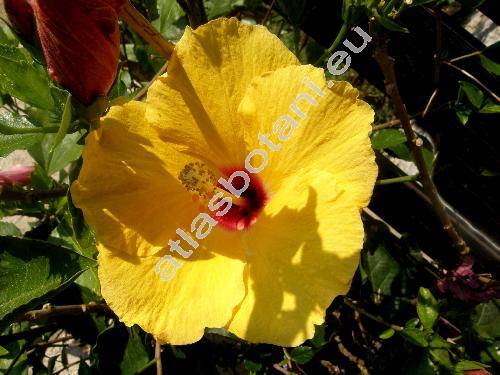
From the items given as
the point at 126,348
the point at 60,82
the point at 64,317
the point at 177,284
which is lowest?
the point at 64,317

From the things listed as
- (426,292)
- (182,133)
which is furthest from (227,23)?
(426,292)

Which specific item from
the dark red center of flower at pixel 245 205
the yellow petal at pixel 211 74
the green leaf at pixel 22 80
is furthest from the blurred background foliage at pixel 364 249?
the dark red center of flower at pixel 245 205

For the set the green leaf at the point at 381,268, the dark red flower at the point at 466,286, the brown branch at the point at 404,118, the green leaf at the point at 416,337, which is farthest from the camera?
the green leaf at the point at 381,268

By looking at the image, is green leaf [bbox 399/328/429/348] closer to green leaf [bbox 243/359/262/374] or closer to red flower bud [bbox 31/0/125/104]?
green leaf [bbox 243/359/262/374]

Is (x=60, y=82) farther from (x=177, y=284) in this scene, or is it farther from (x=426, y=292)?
(x=426, y=292)

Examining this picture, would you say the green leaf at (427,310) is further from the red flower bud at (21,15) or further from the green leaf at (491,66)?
the red flower bud at (21,15)
